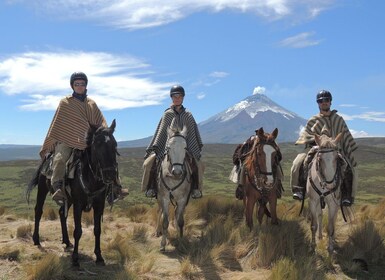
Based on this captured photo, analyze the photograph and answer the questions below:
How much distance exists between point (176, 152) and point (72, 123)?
2.29m

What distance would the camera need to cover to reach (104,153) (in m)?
6.71

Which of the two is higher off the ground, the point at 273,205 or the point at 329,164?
the point at 329,164

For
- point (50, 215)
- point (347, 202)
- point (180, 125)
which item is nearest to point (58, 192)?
point (180, 125)

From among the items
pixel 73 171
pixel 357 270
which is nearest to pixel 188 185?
pixel 73 171

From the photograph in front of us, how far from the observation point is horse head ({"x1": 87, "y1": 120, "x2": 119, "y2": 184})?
6.71 metres

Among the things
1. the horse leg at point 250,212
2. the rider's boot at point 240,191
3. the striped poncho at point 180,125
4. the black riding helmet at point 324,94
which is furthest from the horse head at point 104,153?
the black riding helmet at point 324,94

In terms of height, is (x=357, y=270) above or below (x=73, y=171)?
below

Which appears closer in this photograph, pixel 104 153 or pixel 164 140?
pixel 104 153

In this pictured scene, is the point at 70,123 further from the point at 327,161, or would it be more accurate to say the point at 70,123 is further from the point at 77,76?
the point at 327,161

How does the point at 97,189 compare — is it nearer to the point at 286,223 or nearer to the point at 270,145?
the point at 270,145

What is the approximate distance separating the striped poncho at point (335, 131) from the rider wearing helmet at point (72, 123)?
4.72 meters

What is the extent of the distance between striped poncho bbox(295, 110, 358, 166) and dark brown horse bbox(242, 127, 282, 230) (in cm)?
115

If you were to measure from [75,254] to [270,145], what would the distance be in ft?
Answer: 14.5

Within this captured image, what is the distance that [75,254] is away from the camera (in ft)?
23.2
